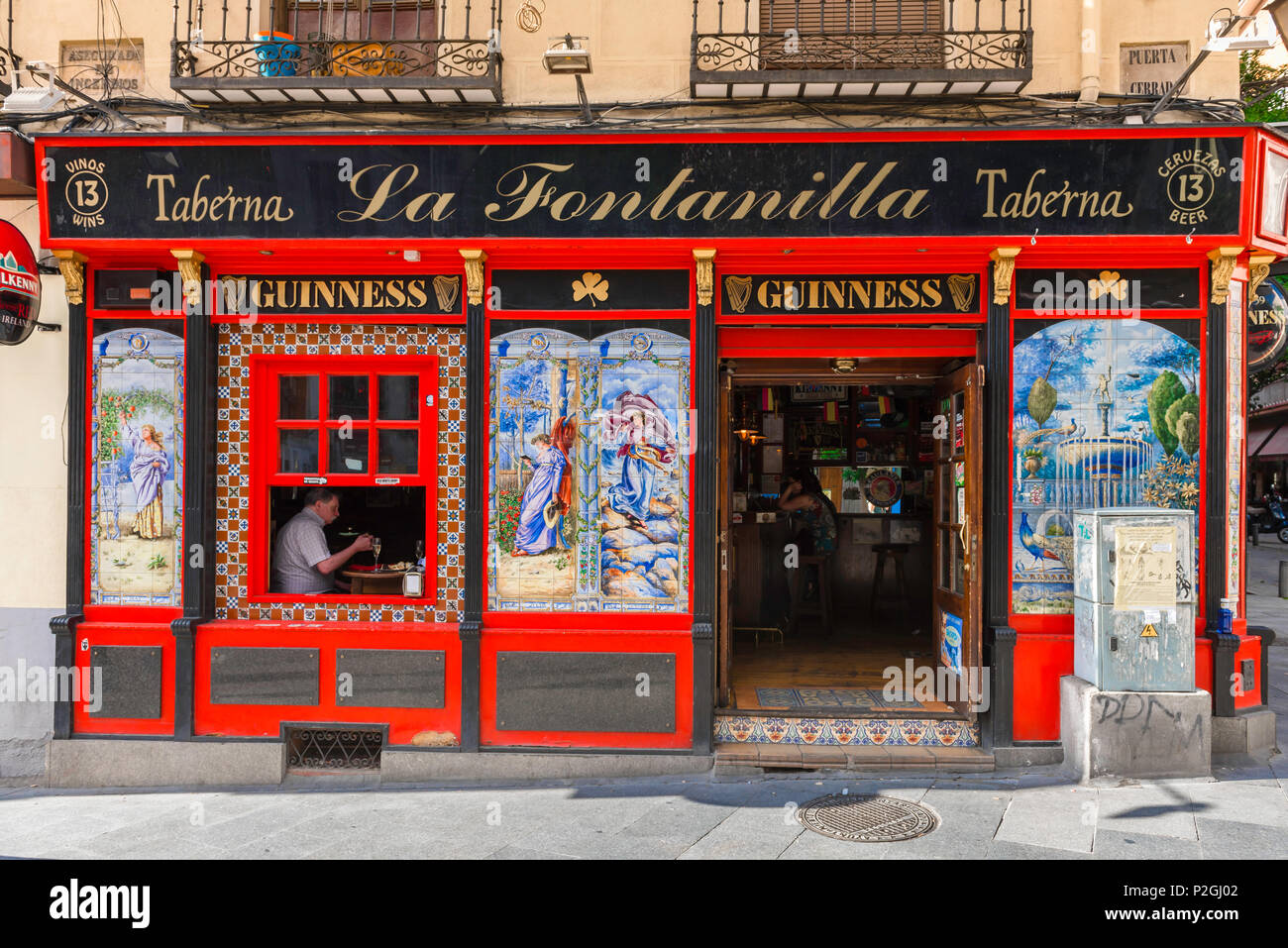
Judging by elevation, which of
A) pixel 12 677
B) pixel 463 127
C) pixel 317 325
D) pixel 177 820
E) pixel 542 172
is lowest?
pixel 177 820

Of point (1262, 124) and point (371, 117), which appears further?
point (371, 117)

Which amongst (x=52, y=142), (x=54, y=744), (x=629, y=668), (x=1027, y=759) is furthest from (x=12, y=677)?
(x=1027, y=759)

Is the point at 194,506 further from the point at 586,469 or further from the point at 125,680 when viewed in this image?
the point at 586,469

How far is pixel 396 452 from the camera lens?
6.73 metres

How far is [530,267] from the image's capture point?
254 inches

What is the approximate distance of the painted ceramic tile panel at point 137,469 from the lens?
654 cm

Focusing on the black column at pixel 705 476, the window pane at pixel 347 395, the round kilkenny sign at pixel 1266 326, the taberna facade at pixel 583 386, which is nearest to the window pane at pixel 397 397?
the taberna facade at pixel 583 386

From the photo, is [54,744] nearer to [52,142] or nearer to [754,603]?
[52,142]

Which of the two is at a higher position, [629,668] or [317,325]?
[317,325]

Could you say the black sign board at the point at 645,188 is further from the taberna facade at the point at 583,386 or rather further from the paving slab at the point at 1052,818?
the paving slab at the point at 1052,818

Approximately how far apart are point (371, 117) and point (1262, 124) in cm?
675

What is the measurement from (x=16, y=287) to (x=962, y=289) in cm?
727

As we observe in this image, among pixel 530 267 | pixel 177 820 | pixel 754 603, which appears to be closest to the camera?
pixel 177 820

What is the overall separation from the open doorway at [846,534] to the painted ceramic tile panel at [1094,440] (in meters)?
0.40
